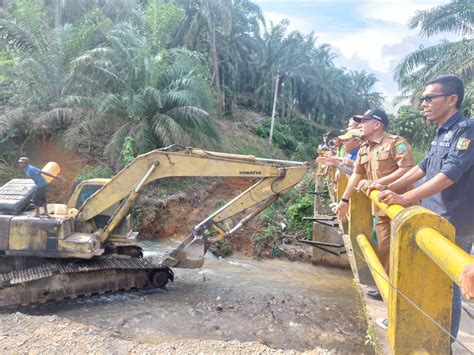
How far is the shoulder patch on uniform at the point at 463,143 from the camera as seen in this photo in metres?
2.42

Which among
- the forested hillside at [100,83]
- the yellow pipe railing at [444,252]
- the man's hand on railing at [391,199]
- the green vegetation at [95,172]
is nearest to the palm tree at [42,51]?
the forested hillside at [100,83]

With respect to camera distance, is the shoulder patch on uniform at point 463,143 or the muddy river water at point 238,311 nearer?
the shoulder patch on uniform at point 463,143

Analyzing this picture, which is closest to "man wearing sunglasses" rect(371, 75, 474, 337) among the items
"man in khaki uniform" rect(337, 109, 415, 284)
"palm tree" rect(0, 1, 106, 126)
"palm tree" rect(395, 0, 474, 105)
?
"man in khaki uniform" rect(337, 109, 415, 284)

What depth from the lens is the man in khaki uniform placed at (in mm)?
3404

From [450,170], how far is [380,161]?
1356mm

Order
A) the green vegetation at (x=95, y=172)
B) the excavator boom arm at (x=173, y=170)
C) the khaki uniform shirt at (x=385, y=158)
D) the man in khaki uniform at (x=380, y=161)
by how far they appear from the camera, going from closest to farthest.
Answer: the man in khaki uniform at (x=380, y=161) → the khaki uniform shirt at (x=385, y=158) → the excavator boom arm at (x=173, y=170) → the green vegetation at (x=95, y=172)

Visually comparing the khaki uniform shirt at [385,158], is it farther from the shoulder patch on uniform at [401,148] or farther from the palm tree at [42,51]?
the palm tree at [42,51]

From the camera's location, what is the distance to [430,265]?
1.69 m

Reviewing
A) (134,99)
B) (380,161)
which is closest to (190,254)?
(380,161)

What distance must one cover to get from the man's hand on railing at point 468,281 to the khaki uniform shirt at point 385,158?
2.29 meters

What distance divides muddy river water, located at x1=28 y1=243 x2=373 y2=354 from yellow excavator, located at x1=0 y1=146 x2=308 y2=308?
1.46 ft

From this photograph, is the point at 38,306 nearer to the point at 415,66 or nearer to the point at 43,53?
the point at 43,53

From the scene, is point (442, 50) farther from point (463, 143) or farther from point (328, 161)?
point (463, 143)

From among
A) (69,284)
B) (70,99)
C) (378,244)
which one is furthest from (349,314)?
(70,99)
